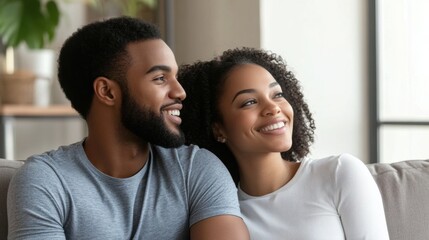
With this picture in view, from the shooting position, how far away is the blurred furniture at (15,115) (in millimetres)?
3545

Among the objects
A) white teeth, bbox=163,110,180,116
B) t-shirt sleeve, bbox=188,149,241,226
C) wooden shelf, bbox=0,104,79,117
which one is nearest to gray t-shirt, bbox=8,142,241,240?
t-shirt sleeve, bbox=188,149,241,226

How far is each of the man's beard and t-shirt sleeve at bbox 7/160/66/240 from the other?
0.75ft

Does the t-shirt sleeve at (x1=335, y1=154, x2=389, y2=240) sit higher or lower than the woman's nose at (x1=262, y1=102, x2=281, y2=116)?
lower

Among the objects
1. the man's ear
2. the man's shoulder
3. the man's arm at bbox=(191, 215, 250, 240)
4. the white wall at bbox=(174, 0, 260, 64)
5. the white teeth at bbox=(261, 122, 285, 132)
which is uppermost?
the white wall at bbox=(174, 0, 260, 64)

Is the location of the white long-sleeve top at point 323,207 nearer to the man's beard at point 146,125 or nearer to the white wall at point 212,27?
the man's beard at point 146,125

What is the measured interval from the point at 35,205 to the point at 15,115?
2.03 meters

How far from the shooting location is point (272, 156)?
6.22 ft

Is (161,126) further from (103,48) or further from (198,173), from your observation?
(103,48)

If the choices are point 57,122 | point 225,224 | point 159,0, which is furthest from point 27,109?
point 225,224

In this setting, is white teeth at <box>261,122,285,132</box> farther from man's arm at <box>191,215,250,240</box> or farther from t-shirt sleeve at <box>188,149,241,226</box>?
man's arm at <box>191,215,250,240</box>

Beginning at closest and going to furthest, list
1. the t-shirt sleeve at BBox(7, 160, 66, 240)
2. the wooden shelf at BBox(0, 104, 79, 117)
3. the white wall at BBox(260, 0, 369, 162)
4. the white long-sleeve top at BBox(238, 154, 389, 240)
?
1. the t-shirt sleeve at BBox(7, 160, 66, 240)
2. the white long-sleeve top at BBox(238, 154, 389, 240)
3. the white wall at BBox(260, 0, 369, 162)
4. the wooden shelf at BBox(0, 104, 79, 117)

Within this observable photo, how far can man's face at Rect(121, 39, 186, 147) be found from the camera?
1.75 metres

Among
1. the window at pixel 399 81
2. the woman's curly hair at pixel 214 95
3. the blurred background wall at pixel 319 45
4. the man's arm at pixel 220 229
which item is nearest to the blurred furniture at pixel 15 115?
the blurred background wall at pixel 319 45

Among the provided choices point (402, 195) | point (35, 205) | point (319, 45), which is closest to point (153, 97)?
point (35, 205)
